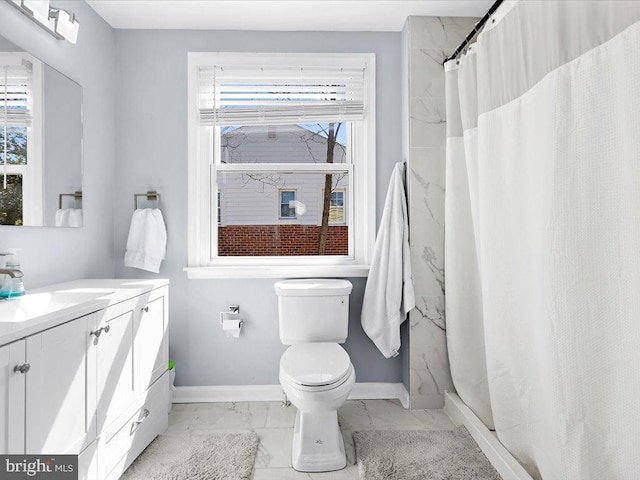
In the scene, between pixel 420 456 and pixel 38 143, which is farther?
pixel 420 456

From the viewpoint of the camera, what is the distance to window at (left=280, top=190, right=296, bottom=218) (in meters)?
2.53

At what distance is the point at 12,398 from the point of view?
41.8 inches

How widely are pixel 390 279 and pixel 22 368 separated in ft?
5.61

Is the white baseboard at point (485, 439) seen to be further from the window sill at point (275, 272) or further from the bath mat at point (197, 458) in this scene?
the bath mat at point (197, 458)

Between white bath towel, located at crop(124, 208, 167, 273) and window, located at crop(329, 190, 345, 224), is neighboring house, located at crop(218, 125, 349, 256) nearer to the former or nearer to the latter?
window, located at crop(329, 190, 345, 224)

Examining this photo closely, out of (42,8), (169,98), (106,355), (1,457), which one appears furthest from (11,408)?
(169,98)

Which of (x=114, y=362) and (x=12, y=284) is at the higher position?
(x=12, y=284)

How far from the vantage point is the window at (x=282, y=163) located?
2.44 metres

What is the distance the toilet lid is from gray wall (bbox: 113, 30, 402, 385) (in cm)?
49

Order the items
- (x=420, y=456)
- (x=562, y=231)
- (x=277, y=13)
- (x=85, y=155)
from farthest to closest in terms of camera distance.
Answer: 1. (x=277, y=13)
2. (x=85, y=155)
3. (x=420, y=456)
4. (x=562, y=231)

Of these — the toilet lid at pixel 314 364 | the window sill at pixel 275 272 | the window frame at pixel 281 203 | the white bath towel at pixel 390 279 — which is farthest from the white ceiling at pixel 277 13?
the toilet lid at pixel 314 364

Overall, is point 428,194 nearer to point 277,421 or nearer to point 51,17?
point 277,421

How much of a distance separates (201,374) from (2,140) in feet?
5.25

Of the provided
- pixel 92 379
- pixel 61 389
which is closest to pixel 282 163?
pixel 92 379
